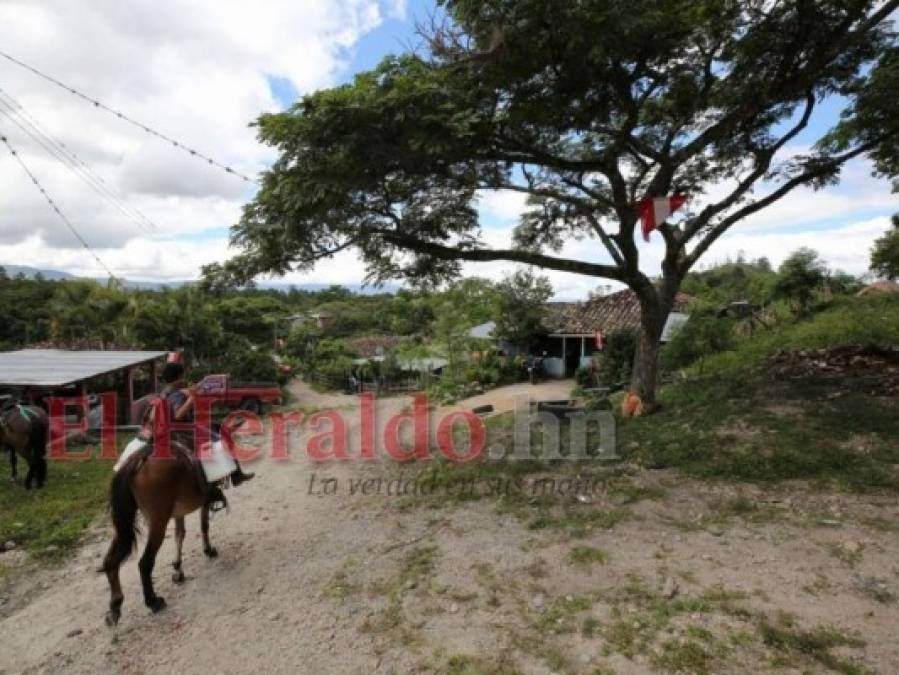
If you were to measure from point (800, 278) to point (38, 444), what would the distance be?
20629mm

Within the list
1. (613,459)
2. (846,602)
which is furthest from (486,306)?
(846,602)

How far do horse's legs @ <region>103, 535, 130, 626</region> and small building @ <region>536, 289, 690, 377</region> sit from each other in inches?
762

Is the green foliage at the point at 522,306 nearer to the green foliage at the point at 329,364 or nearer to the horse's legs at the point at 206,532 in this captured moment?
the green foliage at the point at 329,364

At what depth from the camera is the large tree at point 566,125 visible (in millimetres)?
5492

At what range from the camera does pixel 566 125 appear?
714cm

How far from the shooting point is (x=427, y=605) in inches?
157

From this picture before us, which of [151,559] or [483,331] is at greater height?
[483,331]

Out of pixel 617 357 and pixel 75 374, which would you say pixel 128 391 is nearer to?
pixel 75 374

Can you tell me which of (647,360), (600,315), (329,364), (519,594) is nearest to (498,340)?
(600,315)

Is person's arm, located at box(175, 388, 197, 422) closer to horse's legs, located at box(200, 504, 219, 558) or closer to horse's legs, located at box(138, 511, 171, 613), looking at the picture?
horse's legs, located at box(138, 511, 171, 613)

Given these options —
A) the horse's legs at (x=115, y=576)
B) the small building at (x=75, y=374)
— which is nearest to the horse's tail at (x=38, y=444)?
the small building at (x=75, y=374)

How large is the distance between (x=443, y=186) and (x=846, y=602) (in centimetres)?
646

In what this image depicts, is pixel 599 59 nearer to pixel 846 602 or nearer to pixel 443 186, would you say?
pixel 443 186

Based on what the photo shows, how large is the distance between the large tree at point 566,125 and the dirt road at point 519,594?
3.78 m
